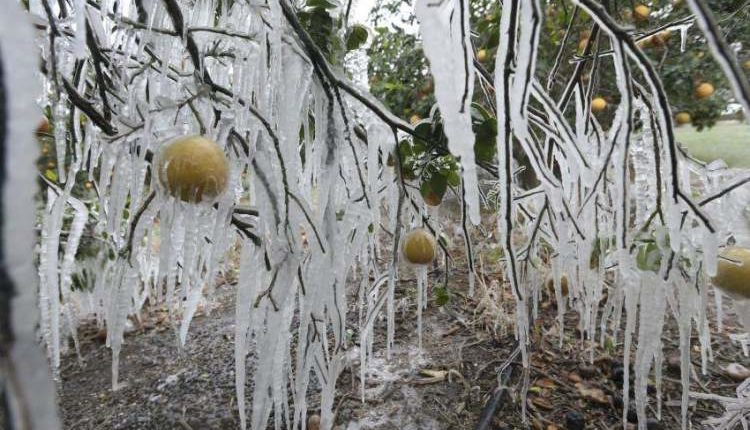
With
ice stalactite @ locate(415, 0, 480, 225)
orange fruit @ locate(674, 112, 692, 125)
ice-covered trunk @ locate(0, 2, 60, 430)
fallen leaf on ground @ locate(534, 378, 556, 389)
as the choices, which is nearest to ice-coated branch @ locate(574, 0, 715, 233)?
ice stalactite @ locate(415, 0, 480, 225)

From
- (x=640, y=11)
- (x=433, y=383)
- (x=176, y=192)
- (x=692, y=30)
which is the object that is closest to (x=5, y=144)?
(x=176, y=192)

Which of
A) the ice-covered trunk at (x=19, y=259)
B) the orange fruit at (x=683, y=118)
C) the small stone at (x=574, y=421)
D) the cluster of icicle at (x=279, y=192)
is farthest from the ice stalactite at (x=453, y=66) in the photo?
the orange fruit at (x=683, y=118)

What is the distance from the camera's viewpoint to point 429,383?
1.35m

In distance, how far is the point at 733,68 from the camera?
28cm

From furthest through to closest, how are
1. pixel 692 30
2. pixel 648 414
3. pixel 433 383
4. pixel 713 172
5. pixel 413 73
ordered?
pixel 413 73, pixel 692 30, pixel 433 383, pixel 648 414, pixel 713 172

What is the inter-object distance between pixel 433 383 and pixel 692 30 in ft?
5.09

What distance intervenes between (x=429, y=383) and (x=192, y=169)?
1.15m

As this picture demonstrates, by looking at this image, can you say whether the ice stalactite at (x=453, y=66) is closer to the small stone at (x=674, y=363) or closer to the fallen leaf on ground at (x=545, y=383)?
the fallen leaf on ground at (x=545, y=383)

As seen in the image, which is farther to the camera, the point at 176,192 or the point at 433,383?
the point at 433,383

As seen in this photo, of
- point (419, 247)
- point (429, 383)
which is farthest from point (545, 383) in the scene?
point (419, 247)

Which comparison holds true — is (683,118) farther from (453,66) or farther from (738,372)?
(453,66)

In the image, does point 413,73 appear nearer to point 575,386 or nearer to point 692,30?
point 692,30

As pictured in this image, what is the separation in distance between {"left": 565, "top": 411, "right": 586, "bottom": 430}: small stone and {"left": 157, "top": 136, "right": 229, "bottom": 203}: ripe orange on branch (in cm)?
121

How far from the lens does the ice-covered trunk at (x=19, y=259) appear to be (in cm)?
12
